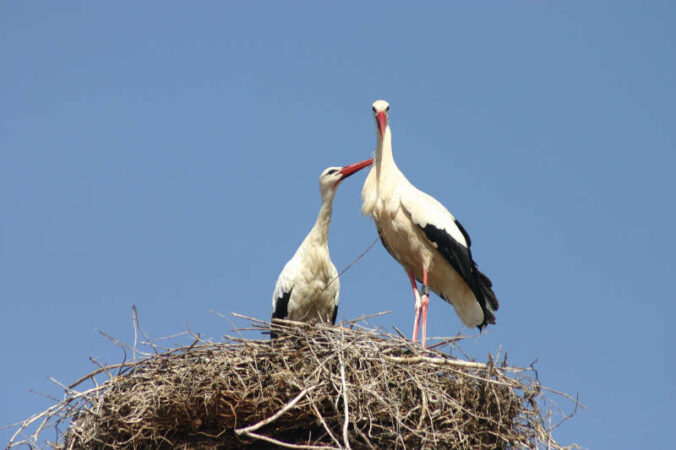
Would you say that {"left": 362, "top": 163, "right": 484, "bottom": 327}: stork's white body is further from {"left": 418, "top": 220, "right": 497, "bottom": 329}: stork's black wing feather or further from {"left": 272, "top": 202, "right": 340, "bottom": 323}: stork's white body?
{"left": 272, "top": 202, "right": 340, "bottom": 323}: stork's white body

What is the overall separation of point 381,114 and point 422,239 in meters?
1.12

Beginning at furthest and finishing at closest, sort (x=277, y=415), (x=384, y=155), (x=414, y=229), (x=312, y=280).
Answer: (x=312, y=280) → (x=384, y=155) → (x=414, y=229) → (x=277, y=415)

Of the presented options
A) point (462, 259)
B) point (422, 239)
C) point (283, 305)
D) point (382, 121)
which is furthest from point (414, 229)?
point (283, 305)

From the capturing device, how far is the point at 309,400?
627cm

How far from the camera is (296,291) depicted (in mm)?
8922

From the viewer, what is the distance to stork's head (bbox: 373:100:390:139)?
8719 mm

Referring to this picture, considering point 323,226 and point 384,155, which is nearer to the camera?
point 384,155

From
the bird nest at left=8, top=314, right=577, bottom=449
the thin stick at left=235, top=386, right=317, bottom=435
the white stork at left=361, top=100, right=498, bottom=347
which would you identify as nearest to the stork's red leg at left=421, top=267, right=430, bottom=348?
the white stork at left=361, top=100, right=498, bottom=347

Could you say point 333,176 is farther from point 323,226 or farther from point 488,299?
point 488,299

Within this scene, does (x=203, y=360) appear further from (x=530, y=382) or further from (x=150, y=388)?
(x=530, y=382)

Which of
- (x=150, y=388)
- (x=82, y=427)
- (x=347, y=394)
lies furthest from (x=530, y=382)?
(x=82, y=427)

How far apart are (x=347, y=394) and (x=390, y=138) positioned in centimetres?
309

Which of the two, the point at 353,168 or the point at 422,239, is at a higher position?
the point at 353,168

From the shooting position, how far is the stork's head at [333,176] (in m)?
9.16
